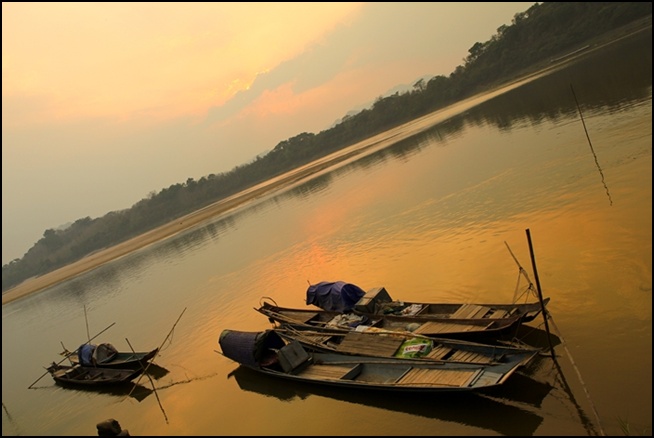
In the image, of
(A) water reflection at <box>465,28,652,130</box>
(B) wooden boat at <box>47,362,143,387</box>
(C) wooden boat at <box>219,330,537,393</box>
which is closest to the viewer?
(C) wooden boat at <box>219,330,537,393</box>

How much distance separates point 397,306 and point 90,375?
16865 millimetres

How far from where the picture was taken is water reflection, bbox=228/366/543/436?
10.7 metres

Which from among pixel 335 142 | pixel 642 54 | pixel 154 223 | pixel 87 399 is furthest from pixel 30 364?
pixel 335 142

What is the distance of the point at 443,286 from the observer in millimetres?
19406

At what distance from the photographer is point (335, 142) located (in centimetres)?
15575

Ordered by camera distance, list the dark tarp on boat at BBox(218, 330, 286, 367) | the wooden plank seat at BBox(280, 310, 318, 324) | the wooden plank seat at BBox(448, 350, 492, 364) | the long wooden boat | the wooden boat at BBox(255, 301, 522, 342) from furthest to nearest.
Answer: the long wooden boat, the wooden plank seat at BBox(280, 310, 318, 324), the dark tarp on boat at BBox(218, 330, 286, 367), the wooden boat at BBox(255, 301, 522, 342), the wooden plank seat at BBox(448, 350, 492, 364)

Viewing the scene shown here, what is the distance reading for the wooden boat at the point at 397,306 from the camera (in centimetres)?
1427

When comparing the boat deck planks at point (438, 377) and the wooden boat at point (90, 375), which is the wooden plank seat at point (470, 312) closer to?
the boat deck planks at point (438, 377)

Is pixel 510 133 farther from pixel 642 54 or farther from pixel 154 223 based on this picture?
pixel 154 223

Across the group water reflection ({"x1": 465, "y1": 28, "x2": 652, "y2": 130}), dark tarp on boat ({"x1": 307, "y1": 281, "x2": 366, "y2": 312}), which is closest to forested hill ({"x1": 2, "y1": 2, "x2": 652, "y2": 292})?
water reflection ({"x1": 465, "y1": 28, "x2": 652, "y2": 130})

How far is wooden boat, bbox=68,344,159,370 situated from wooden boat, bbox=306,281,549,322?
8.35 m

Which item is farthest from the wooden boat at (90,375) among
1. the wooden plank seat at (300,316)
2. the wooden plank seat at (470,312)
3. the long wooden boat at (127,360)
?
the wooden plank seat at (470,312)

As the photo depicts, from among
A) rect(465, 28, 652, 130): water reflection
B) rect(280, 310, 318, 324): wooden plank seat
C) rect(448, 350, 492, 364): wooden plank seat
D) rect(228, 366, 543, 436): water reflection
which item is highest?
rect(465, 28, 652, 130): water reflection

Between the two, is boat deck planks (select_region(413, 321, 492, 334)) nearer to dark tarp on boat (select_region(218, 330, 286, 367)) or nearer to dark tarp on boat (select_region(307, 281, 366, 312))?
dark tarp on boat (select_region(307, 281, 366, 312))
